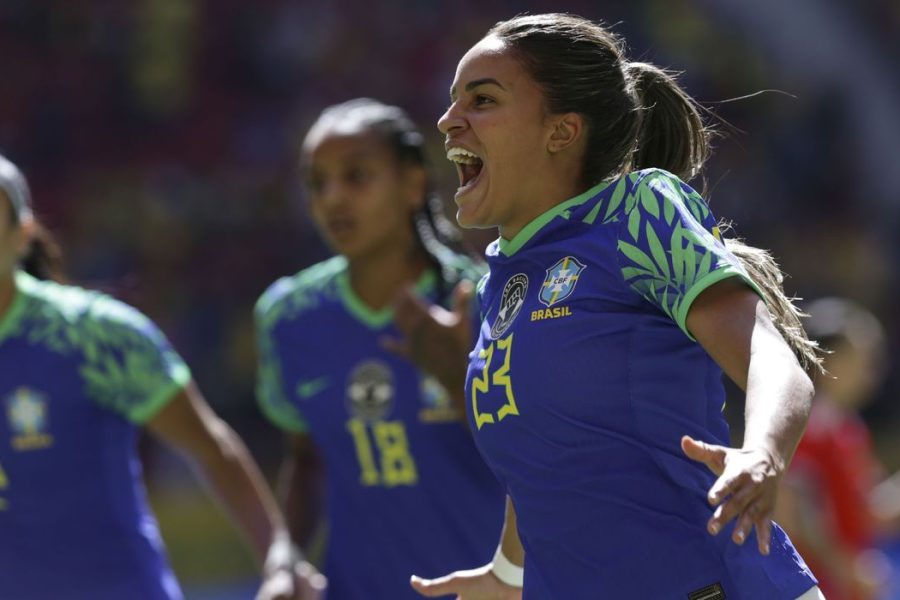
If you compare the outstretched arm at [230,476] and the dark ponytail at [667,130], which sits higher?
the dark ponytail at [667,130]

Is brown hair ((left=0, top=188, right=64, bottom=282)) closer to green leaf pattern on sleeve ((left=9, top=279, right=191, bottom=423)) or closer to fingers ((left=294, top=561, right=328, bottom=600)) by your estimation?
green leaf pattern on sleeve ((left=9, top=279, right=191, bottom=423))

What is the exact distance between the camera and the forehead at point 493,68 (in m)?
2.81

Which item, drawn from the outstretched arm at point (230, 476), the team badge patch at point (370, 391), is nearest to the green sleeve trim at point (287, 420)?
the team badge patch at point (370, 391)

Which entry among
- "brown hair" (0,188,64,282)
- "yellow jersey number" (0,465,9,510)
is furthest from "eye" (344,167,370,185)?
"yellow jersey number" (0,465,9,510)

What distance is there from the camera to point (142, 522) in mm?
4355

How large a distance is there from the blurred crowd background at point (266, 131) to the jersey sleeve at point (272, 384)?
8.08 m

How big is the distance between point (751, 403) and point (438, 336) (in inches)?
81.3

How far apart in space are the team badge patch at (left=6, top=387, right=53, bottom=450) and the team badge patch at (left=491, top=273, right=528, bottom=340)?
190 centimetres

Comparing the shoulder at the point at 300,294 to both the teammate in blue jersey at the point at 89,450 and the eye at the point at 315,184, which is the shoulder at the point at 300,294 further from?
the teammate in blue jersey at the point at 89,450

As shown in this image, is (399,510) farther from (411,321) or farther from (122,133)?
(122,133)

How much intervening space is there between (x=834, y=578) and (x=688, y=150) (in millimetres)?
4211

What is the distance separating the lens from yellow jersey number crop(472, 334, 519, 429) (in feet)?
8.91

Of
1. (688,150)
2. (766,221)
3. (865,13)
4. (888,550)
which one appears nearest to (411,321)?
(688,150)

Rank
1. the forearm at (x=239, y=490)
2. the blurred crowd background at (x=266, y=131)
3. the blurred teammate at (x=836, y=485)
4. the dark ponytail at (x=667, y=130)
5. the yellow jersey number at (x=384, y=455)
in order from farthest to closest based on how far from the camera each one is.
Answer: the blurred crowd background at (x=266, y=131)
the blurred teammate at (x=836, y=485)
the yellow jersey number at (x=384, y=455)
the forearm at (x=239, y=490)
the dark ponytail at (x=667, y=130)
